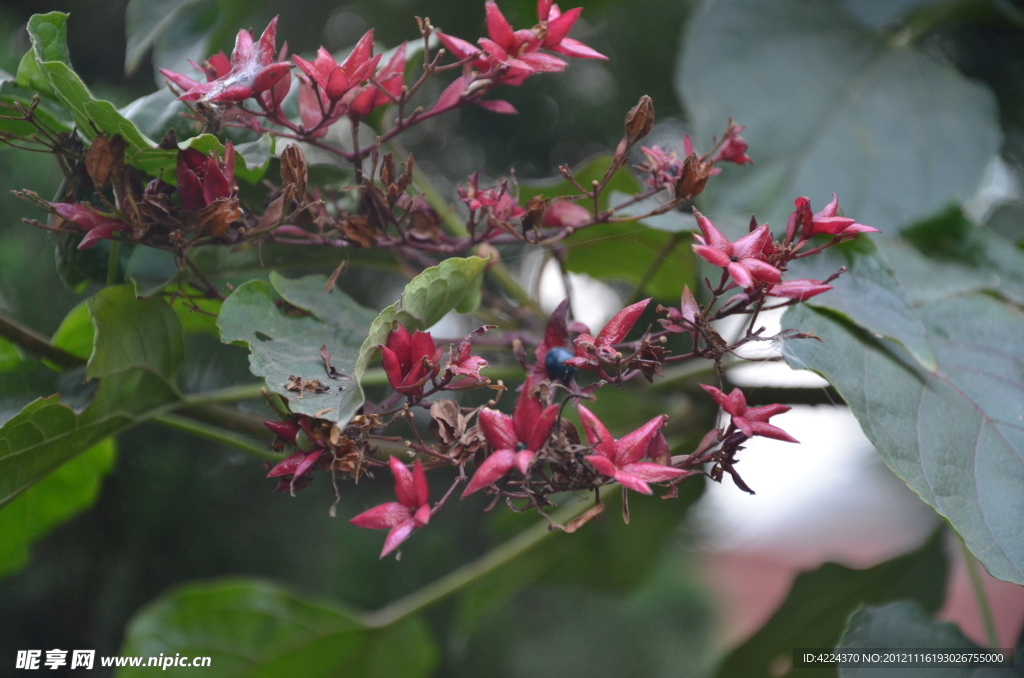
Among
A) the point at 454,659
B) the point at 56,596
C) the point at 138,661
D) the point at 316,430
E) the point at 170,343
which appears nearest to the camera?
the point at 316,430

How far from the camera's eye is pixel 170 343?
386 mm

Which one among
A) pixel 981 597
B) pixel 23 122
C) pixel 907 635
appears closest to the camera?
pixel 23 122

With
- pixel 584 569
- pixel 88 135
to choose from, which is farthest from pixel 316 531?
pixel 88 135

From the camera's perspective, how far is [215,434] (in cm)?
42

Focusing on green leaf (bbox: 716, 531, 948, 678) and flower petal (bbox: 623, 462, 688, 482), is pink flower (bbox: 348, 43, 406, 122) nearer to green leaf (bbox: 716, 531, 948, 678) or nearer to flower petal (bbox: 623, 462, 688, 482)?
flower petal (bbox: 623, 462, 688, 482)

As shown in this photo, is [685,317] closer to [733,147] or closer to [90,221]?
[733,147]

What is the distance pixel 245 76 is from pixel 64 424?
205mm

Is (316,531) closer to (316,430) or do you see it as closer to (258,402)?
(258,402)

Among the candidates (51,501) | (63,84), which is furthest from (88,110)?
(51,501)

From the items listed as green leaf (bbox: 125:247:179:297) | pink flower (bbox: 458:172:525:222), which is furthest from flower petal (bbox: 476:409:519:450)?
green leaf (bbox: 125:247:179:297)

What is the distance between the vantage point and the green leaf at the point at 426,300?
254mm

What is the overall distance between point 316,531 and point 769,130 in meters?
0.70

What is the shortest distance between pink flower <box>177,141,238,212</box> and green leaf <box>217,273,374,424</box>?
0.05m

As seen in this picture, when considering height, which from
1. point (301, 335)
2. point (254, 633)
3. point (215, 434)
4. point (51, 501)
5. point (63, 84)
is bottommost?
point (254, 633)
